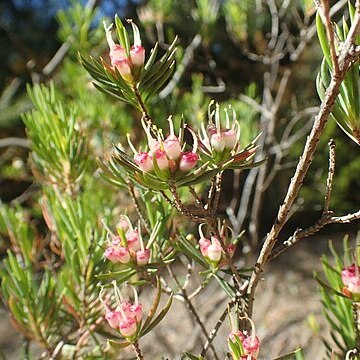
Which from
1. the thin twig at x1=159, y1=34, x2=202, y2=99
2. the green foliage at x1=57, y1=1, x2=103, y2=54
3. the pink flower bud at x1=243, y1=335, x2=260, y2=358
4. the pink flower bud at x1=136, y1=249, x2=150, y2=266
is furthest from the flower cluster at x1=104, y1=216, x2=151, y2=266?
the green foliage at x1=57, y1=1, x2=103, y2=54

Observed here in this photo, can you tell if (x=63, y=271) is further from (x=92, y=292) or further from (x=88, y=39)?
(x=88, y=39)

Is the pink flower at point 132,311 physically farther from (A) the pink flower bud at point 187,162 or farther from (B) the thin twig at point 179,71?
(B) the thin twig at point 179,71

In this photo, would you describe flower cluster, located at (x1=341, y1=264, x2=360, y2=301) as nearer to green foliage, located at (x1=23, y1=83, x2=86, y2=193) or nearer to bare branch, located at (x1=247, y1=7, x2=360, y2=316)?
bare branch, located at (x1=247, y1=7, x2=360, y2=316)

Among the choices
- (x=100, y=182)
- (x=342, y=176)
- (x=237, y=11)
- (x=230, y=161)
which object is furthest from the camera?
(x=342, y=176)

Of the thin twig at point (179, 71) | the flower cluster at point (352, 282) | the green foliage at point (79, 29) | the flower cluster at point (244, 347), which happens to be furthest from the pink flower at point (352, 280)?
the green foliage at point (79, 29)

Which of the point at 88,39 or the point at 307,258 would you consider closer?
the point at 88,39

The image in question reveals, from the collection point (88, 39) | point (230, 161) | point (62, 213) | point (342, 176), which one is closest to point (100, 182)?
point (88, 39)

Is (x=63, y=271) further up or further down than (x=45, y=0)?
further down

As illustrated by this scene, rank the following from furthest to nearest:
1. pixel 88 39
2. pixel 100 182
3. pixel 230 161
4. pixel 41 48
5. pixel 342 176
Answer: pixel 342 176
pixel 41 48
pixel 88 39
pixel 100 182
pixel 230 161
